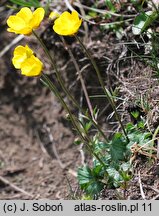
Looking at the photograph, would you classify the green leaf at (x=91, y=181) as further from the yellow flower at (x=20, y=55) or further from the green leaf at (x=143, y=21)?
the green leaf at (x=143, y=21)

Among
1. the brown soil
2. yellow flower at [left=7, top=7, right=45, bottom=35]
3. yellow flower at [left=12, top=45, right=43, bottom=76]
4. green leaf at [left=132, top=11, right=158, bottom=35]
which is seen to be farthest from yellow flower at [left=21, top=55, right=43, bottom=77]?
green leaf at [left=132, top=11, right=158, bottom=35]

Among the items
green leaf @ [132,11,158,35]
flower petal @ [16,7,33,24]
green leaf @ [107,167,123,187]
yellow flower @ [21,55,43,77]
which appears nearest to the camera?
yellow flower @ [21,55,43,77]

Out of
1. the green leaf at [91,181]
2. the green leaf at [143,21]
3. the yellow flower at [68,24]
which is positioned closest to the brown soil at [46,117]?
the green leaf at [143,21]

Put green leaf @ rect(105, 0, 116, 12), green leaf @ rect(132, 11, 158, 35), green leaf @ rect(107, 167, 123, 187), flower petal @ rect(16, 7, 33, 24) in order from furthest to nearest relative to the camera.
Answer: green leaf @ rect(105, 0, 116, 12) < green leaf @ rect(132, 11, 158, 35) < green leaf @ rect(107, 167, 123, 187) < flower petal @ rect(16, 7, 33, 24)

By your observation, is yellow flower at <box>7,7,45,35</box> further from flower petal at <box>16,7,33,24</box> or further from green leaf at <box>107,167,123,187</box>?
green leaf at <box>107,167,123,187</box>

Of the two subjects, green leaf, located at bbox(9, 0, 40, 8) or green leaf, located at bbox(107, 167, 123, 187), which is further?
green leaf, located at bbox(9, 0, 40, 8)

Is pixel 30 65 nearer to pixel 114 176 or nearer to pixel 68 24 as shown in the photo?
pixel 68 24

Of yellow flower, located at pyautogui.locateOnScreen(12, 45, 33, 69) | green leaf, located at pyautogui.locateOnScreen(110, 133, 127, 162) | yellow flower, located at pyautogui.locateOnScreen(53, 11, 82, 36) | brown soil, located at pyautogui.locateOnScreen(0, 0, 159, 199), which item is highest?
yellow flower, located at pyautogui.locateOnScreen(53, 11, 82, 36)
